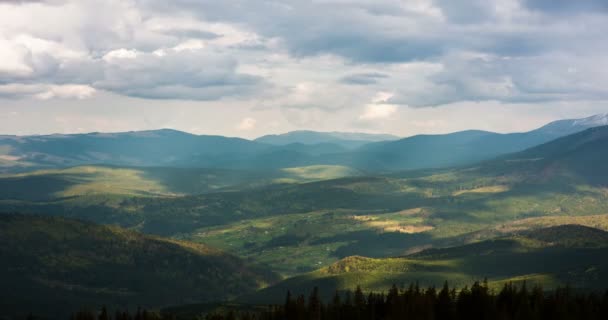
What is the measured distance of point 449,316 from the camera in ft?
654

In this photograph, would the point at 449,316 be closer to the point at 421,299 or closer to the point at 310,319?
the point at 421,299

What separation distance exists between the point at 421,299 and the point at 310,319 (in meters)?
30.9

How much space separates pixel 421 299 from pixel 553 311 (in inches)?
1409

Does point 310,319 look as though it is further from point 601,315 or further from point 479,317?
point 601,315

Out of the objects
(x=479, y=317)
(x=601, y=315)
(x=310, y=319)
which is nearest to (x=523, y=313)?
(x=479, y=317)

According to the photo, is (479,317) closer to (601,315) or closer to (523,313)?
(523,313)

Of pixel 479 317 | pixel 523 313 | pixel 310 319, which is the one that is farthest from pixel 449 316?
pixel 310 319

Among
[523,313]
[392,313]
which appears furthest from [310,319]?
[523,313]

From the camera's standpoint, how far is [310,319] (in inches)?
7849

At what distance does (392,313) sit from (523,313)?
34424mm

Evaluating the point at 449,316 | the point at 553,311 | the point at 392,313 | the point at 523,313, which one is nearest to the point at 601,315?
the point at 553,311

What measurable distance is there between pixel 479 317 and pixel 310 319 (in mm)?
45858

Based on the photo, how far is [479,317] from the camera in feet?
642

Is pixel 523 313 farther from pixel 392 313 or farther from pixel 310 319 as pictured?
pixel 310 319
